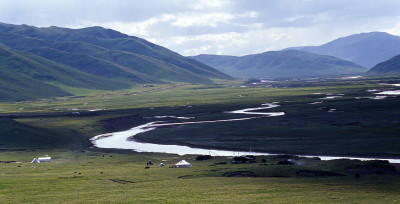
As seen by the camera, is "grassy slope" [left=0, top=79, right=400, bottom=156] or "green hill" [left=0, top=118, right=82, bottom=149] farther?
"green hill" [left=0, top=118, right=82, bottom=149]

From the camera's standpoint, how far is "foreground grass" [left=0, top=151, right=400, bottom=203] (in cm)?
5081

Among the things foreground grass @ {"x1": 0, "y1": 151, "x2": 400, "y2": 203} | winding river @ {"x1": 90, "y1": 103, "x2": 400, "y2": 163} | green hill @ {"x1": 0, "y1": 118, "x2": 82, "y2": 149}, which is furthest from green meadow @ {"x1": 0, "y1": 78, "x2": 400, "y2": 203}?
winding river @ {"x1": 90, "y1": 103, "x2": 400, "y2": 163}

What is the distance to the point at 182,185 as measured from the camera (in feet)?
197

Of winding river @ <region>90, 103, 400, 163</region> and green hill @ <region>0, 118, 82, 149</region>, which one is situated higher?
green hill @ <region>0, 118, 82, 149</region>

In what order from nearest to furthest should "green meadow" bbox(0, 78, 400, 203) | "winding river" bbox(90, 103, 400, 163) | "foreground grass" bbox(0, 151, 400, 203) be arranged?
"foreground grass" bbox(0, 151, 400, 203)
"green meadow" bbox(0, 78, 400, 203)
"winding river" bbox(90, 103, 400, 163)

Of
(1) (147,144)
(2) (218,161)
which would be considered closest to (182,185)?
(2) (218,161)

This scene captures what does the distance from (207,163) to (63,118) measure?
10601cm

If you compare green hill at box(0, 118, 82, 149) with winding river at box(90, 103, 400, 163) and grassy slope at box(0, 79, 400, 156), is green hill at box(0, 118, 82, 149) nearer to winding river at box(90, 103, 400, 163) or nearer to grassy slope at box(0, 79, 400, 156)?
winding river at box(90, 103, 400, 163)

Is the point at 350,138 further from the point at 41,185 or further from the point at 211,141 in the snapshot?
the point at 41,185

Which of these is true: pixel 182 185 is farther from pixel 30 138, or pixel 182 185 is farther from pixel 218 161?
pixel 30 138

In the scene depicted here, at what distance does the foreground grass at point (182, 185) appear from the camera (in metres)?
50.8

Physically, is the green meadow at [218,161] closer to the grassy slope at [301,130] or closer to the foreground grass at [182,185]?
the foreground grass at [182,185]

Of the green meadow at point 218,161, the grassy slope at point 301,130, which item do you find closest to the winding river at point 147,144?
the green meadow at point 218,161

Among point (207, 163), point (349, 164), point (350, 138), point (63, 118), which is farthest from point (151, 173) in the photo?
point (63, 118)
